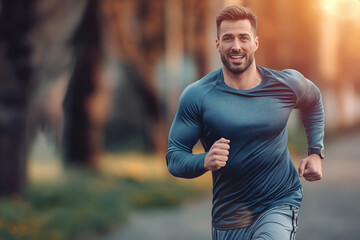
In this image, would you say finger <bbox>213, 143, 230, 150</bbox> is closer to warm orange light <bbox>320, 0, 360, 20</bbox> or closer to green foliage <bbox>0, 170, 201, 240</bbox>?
warm orange light <bbox>320, 0, 360, 20</bbox>

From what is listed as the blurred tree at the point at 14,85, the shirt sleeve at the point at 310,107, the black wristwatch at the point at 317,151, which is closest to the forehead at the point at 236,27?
the shirt sleeve at the point at 310,107

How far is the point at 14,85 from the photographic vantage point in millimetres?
9961

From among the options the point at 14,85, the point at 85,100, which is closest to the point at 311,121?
the point at 14,85

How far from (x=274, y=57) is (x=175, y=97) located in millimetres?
15194

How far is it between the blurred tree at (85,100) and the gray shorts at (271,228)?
39.5ft

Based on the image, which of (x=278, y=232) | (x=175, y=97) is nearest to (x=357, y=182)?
(x=175, y=97)

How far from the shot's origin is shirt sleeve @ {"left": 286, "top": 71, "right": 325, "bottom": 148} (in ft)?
11.9

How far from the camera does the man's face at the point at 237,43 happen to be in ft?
11.2

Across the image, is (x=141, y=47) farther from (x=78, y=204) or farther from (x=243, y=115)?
(x=243, y=115)

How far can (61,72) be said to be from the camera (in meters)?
11.4

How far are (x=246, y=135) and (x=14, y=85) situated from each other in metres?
7.09

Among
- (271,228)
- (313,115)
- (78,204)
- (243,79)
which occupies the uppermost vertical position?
(78,204)

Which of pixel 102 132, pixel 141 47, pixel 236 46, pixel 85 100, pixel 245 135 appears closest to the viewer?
pixel 236 46

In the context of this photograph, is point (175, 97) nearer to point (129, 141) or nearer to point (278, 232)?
point (129, 141)
